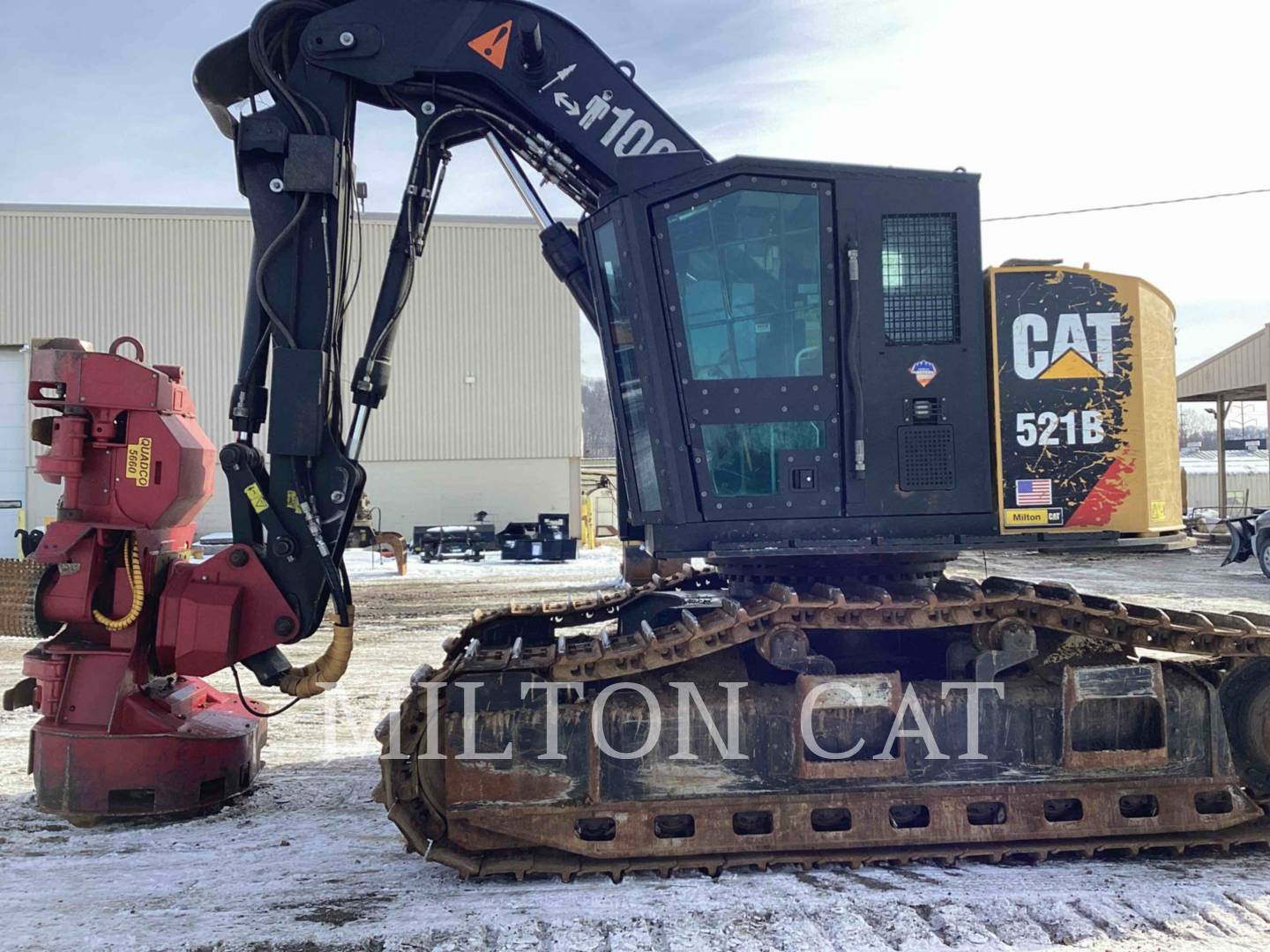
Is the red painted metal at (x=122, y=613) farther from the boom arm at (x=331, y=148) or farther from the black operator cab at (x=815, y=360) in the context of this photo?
the black operator cab at (x=815, y=360)

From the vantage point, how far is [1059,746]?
4414mm

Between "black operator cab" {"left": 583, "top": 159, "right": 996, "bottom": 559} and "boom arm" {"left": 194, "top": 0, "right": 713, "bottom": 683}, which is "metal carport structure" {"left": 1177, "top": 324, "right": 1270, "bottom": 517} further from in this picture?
"boom arm" {"left": 194, "top": 0, "right": 713, "bottom": 683}

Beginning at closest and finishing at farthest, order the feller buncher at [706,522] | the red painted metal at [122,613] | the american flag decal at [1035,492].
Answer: the feller buncher at [706,522] → the american flag decal at [1035,492] → the red painted metal at [122,613]

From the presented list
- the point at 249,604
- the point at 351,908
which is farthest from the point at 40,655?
the point at 351,908

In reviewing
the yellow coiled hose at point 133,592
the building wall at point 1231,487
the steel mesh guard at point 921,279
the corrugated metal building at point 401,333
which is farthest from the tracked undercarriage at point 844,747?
the building wall at point 1231,487

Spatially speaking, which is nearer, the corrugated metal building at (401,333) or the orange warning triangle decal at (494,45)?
the orange warning triangle decal at (494,45)

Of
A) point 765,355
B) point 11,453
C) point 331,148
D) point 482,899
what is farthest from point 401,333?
point 482,899

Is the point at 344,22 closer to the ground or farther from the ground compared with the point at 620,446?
farther from the ground

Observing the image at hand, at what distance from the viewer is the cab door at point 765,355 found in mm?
4582

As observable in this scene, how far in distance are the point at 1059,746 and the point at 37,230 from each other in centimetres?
3244

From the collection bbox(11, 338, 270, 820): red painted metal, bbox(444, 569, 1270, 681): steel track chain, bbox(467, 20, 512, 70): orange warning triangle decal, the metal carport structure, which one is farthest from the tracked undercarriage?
the metal carport structure

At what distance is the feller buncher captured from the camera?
4.32 meters

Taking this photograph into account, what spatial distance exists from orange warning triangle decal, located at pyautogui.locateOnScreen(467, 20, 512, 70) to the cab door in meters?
1.37

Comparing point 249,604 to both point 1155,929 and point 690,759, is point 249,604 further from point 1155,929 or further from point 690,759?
point 1155,929
